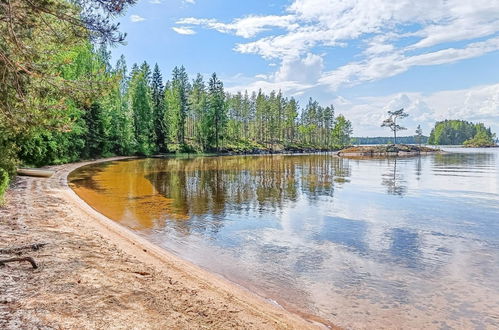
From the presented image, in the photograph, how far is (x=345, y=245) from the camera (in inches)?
412

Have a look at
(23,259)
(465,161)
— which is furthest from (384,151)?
(23,259)

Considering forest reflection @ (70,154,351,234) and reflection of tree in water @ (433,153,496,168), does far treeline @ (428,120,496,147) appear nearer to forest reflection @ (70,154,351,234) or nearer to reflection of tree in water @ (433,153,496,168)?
reflection of tree in water @ (433,153,496,168)

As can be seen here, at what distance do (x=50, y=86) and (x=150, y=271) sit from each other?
5251 mm

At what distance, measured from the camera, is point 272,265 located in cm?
868

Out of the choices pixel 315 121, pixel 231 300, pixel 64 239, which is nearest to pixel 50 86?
pixel 64 239

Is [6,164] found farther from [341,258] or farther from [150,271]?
[341,258]

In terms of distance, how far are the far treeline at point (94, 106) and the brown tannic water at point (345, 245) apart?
4.92 m

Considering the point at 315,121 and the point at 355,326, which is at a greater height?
the point at 315,121

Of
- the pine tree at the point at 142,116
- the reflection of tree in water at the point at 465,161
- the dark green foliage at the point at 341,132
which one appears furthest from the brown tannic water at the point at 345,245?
the dark green foliage at the point at 341,132

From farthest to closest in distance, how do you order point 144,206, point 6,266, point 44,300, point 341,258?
1. point 144,206
2. point 341,258
3. point 6,266
4. point 44,300

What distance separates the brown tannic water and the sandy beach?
1071 mm

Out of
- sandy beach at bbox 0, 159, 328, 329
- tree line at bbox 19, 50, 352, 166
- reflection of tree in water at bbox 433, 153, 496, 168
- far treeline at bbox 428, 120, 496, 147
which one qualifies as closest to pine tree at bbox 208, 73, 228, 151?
tree line at bbox 19, 50, 352, 166

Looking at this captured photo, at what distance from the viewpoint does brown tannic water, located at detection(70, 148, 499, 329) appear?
262 inches

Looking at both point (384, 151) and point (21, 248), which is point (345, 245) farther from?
point (384, 151)
